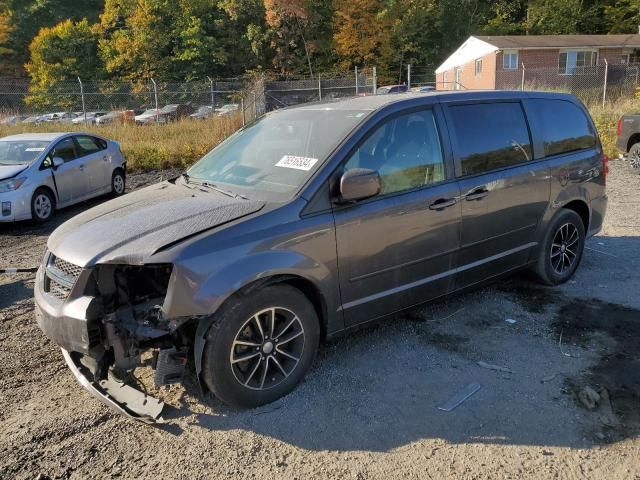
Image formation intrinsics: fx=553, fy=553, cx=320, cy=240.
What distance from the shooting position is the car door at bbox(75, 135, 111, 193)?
1076 cm

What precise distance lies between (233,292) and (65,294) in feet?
3.53

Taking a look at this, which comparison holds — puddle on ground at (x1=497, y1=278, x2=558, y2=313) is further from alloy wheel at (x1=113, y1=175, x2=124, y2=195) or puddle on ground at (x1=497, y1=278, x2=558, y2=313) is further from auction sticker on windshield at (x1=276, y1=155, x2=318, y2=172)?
alloy wheel at (x1=113, y1=175, x2=124, y2=195)

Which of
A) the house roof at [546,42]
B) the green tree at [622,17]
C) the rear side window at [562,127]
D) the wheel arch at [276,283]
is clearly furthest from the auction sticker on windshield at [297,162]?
the green tree at [622,17]

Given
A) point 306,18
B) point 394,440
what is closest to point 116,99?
point 394,440

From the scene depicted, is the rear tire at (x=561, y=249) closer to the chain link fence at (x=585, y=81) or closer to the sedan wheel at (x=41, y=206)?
the sedan wheel at (x=41, y=206)

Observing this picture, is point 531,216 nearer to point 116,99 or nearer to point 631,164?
point 631,164

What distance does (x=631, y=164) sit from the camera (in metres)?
12.2

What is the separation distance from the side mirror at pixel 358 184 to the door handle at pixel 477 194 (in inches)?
42.1

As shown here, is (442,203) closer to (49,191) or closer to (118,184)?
(49,191)

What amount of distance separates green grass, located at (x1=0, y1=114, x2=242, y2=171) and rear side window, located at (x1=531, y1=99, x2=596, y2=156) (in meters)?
11.8

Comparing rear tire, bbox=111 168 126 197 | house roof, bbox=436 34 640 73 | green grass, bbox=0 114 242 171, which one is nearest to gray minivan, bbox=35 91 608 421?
rear tire, bbox=111 168 126 197

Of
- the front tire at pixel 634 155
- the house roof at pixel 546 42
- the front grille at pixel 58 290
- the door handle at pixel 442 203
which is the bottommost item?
the front tire at pixel 634 155

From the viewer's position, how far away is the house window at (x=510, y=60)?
4041 cm

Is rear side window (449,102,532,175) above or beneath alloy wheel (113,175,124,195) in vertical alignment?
above
